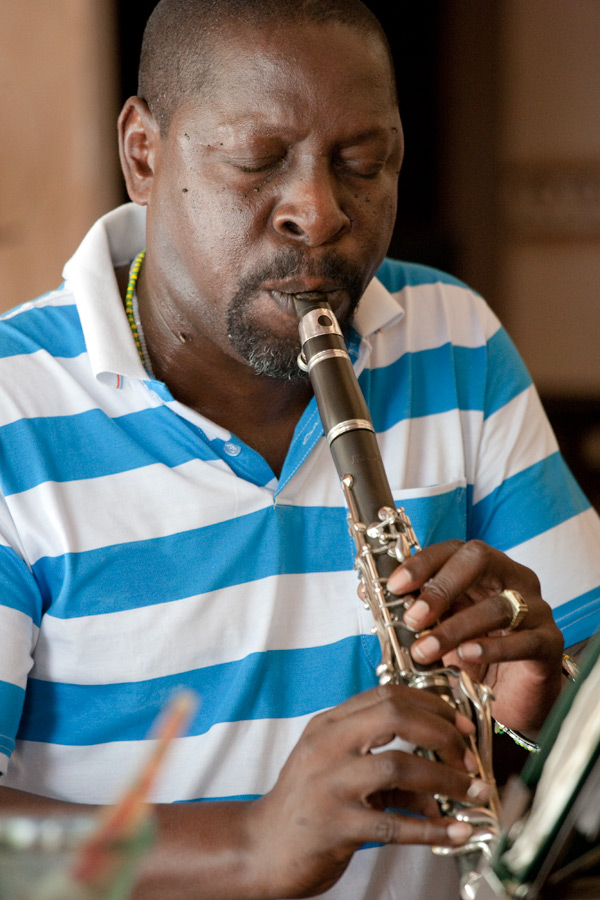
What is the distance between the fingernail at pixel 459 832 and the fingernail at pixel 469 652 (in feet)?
0.60

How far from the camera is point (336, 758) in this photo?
2.63ft

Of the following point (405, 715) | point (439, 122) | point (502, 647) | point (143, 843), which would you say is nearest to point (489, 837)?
point (405, 715)

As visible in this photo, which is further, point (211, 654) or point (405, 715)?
point (211, 654)

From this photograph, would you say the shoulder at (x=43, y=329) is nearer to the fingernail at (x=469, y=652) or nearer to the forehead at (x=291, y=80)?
the forehead at (x=291, y=80)

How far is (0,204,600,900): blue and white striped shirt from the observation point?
1.11 meters

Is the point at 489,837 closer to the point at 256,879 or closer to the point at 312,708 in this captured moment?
the point at 256,879

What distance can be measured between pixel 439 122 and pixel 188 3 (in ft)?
9.42

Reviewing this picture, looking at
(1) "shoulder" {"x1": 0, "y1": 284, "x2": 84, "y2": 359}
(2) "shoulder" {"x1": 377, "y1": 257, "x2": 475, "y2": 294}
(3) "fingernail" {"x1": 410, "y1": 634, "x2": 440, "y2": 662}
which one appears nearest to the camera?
(3) "fingernail" {"x1": 410, "y1": 634, "x2": 440, "y2": 662}

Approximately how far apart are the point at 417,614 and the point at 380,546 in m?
0.08

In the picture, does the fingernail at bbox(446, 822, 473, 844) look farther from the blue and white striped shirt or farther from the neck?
the neck

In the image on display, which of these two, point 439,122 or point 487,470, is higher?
point 439,122

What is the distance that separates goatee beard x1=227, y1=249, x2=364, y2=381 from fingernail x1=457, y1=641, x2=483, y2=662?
16.2 inches

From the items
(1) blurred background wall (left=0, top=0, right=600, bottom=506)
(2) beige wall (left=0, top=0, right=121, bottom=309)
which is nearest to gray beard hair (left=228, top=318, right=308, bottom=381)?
(2) beige wall (left=0, top=0, right=121, bottom=309)

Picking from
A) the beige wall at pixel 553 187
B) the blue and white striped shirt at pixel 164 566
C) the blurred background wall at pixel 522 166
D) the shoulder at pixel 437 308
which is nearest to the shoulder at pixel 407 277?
the shoulder at pixel 437 308
